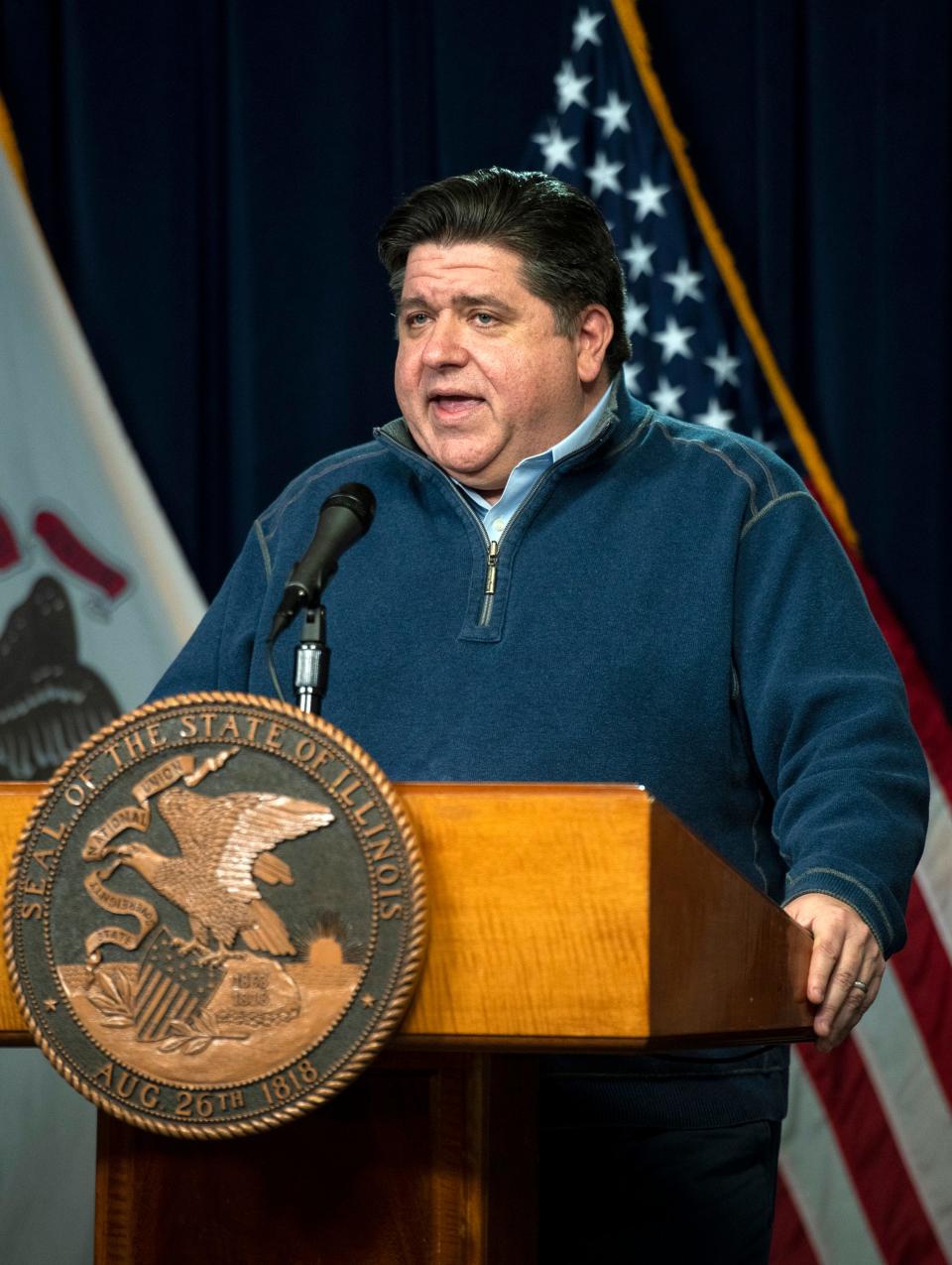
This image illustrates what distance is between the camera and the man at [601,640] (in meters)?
1.46

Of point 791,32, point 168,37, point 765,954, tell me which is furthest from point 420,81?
point 765,954

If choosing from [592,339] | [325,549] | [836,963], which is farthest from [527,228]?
[836,963]

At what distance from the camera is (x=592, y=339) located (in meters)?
1.86

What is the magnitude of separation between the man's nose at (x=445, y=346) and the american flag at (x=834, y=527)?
1329 mm

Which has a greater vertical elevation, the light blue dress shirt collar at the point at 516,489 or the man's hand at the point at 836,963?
the light blue dress shirt collar at the point at 516,489

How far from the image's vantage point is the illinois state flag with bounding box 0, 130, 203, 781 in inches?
121

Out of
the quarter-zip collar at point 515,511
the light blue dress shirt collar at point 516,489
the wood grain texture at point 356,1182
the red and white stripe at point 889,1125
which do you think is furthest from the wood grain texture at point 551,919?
the red and white stripe at point 889,1125

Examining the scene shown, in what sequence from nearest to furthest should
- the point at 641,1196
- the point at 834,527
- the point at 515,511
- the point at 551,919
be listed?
the point at 551,919
the point at 641,1196
the point at 515,511
the point at 834,527

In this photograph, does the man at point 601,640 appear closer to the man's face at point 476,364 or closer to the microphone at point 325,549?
the man's face at point 476,364

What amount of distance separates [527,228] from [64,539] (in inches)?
63.2

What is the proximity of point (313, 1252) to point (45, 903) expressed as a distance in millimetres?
323

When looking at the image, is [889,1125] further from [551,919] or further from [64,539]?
[551,919]

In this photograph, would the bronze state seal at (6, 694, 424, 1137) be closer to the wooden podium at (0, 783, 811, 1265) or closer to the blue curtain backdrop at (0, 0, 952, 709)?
the wooden podium at (0, 783, 811, 1265)

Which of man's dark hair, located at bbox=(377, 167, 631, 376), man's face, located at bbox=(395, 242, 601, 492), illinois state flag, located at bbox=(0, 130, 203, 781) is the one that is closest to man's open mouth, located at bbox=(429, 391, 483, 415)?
man's face, located at bbox=(395, 242, 601, 492)
